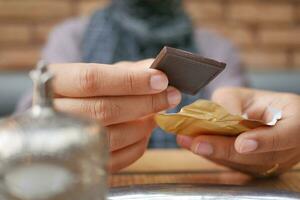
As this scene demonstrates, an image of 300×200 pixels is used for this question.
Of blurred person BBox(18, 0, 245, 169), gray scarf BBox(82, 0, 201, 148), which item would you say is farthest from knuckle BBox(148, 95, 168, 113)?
gray scarf BBox(82, 0, 201, 148)

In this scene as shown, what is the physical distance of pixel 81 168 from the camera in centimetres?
25

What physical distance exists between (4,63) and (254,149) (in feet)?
4.49

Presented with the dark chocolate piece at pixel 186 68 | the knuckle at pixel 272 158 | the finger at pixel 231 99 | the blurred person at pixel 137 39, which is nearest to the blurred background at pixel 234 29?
the blurred person at pixel 137 39

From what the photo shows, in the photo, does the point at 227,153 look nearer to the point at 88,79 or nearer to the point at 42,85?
the point at 88,79

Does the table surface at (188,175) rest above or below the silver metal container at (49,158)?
below

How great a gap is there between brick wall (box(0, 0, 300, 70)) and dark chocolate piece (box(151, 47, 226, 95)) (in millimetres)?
1329

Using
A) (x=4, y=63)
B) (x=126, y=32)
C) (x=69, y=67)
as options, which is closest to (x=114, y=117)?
(x=69, y=67)

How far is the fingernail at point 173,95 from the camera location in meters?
0.50

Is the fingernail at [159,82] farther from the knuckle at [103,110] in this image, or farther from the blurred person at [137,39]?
the blurred person at [137,39]

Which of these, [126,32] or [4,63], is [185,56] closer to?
[126,32]

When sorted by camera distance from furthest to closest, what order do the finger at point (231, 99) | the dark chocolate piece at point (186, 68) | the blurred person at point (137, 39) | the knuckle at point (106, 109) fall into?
the blurred person at point (137, 39), the finger at point (231, 99), the knuckle at point (106, 109), the dark chocolate piece at point (186, 68)

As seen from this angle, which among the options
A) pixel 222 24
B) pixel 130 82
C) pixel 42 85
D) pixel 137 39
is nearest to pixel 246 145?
pixel 130 82

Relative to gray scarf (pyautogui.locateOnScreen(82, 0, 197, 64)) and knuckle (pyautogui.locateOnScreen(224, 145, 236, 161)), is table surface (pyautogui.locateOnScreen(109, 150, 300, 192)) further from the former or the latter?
gray scarf (pyautogui.locateOnScreen(82, 0, 197, 64))

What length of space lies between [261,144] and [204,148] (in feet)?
0.22
